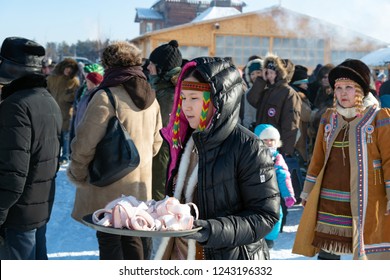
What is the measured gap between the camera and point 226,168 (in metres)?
2.35

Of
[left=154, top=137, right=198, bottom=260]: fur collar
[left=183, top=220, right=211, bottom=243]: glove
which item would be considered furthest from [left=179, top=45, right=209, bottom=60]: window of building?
[left=183, top=220, right=211, bottom=243]: glove

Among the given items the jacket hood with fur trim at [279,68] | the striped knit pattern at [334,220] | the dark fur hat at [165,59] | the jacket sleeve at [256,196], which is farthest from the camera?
the jacket hood with fur trim at [279,68]

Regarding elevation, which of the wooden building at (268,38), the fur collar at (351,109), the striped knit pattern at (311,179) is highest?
the wooden building at (268,38)

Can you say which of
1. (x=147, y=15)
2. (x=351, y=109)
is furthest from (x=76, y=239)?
(x=147, y=15)

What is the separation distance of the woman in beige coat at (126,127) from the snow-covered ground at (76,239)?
56.5 inches

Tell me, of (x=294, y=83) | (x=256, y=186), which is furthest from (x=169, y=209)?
(x=294, y=83)

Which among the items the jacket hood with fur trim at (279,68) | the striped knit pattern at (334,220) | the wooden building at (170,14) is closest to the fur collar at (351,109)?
the striped knit pattern at (334,220)

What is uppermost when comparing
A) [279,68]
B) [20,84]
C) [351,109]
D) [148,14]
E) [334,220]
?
[148,14]

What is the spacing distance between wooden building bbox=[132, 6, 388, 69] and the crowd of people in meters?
23.1

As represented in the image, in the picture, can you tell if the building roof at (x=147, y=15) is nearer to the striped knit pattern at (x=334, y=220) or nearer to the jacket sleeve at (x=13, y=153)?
the striped knit pattern at (x=334, y=220)

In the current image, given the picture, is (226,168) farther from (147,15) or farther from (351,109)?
(147,15)

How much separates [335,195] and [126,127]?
164 centimetres

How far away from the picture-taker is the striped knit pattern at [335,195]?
4.04m

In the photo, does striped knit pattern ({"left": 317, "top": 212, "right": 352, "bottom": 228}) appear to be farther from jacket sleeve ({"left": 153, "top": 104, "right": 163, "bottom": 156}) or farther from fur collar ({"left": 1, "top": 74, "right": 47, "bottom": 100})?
fur collar ({"left": 1, "top": 74, "right": 47, "bottom": 100})
